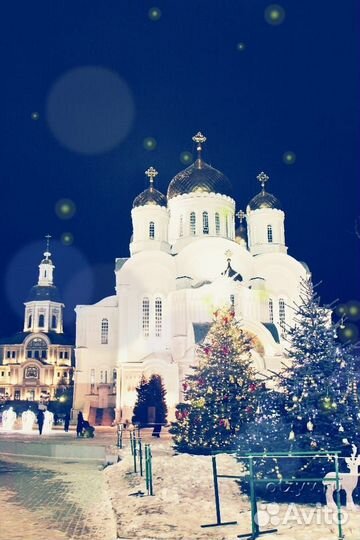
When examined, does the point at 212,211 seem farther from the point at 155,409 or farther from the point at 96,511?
the point at 96,511

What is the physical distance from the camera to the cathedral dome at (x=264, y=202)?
41.5 m

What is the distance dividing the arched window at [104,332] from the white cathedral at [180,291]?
0.23ft

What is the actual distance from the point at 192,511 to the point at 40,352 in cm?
5822

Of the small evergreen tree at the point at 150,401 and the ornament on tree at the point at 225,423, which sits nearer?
the ornament on tree at the point at 225,423

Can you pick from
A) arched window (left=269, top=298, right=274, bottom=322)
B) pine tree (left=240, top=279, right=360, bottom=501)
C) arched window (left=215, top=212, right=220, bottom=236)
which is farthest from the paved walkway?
arched window (left=215, top=212, right=220, bottom=236)

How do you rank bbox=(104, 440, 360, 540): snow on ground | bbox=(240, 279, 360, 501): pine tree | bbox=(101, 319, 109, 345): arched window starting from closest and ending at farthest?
bbox=(104, 440, 360, 540): snow on ground, bbox=(240, 279, 360, 501): pine tree, bbox=(101, 319, 109, 345): arched window

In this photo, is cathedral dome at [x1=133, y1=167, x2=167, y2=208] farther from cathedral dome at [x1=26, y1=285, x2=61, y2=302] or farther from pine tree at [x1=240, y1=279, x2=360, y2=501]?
pine tree at [x1=240, y1=279, x2=360, y2=501]

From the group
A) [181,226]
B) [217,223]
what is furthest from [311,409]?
[181,226]

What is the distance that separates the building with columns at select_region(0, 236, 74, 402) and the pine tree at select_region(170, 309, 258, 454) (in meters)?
47.4

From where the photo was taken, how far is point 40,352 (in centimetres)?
6400

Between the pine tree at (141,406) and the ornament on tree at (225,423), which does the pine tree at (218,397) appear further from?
the pine tree at (141,406)

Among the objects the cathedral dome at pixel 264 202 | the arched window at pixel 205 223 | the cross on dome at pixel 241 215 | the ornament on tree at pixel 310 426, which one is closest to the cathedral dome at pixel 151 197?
the arched window at pixel 205 223

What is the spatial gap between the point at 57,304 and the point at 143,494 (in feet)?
194

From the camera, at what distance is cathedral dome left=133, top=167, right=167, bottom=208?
40.7 meters
